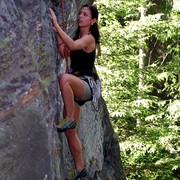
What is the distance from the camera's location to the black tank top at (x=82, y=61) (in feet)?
18.5

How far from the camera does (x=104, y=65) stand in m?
12.7

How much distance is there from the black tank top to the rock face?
288 millimetres

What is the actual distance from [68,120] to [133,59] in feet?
28.5

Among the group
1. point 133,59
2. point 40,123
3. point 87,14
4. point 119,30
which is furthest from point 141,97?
point 40,123

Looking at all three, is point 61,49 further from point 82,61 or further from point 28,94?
point 28,94

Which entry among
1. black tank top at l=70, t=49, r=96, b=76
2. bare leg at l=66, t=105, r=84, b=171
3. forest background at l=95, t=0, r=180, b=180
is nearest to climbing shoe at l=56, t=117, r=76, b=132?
bare leg at l=66, t=105, r=84, b=171

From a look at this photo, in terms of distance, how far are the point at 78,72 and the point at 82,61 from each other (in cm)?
17

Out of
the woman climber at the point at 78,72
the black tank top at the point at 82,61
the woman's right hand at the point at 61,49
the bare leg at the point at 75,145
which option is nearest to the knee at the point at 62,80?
the woman climber at the point at 78,72

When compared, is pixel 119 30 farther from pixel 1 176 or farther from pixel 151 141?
pixel 1 176

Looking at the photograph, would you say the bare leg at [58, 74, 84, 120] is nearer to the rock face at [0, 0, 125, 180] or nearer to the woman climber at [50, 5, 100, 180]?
the woman climber at [50, 5, 100, 180]

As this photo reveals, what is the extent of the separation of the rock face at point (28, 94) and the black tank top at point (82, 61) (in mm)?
288

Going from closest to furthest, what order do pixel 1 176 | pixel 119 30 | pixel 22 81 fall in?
pixel 1 176 → pixel 22 81 → pixel 119 30

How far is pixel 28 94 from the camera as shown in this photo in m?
4.66

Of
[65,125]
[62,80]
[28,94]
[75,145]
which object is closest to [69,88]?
[62,80]
